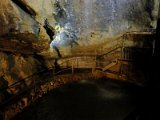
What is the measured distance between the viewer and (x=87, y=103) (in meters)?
10.3

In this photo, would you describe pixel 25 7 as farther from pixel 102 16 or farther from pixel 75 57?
pixel 102 16

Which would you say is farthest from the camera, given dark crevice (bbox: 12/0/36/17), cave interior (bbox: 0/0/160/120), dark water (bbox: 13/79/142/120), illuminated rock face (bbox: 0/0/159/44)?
illuminated rock face (bbox: 0/0/159/44)

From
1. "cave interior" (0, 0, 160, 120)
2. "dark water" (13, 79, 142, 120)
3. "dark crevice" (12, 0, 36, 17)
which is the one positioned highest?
"dark crevice" (12, 0, 36, 17)

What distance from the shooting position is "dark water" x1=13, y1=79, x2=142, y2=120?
9267mm

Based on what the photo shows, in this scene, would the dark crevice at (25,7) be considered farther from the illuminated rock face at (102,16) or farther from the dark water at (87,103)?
the dark water at (87,103)

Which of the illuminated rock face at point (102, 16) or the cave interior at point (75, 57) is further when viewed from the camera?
the illuminated rock face at point (102, 16)

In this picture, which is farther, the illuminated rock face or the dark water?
the illuminated rock face

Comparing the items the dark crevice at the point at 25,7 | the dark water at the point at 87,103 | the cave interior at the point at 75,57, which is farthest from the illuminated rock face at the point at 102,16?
the dark water at the point at 87,103

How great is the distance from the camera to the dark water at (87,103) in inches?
365

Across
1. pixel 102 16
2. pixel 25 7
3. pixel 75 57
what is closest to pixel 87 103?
pixel 75 57

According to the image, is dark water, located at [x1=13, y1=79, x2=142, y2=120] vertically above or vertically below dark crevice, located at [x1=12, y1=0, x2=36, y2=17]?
below

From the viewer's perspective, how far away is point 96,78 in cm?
1394

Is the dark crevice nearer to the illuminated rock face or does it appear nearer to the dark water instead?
the illuminated rock face

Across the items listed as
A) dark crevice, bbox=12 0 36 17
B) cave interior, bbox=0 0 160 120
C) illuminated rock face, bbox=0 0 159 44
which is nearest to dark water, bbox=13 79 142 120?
cave interior, bbox=0 0 160 120
